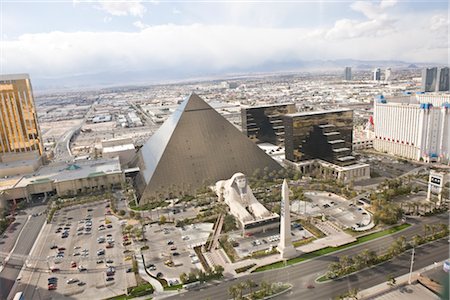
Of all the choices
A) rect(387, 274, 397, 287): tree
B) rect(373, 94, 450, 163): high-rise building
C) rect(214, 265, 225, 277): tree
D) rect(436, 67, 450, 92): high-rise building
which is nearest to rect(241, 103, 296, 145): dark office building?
rect(373, 94, 450, 163): high-rise building

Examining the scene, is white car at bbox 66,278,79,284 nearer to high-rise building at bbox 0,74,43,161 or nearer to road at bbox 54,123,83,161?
high-rise building at bbox 0,74,43,161

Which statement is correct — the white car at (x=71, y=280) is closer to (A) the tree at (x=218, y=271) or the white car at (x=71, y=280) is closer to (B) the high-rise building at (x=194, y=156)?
(A) the tree at (x=218, y=271)

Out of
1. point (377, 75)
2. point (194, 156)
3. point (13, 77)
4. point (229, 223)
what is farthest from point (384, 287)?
point (377, 75)

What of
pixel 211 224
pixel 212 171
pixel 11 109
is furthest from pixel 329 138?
pixel 11 109

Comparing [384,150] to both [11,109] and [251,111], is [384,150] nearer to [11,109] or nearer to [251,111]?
[251,111]

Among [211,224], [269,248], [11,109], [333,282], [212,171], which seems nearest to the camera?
[333,282]

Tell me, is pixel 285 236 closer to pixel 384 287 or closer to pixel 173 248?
pixel 384 287
